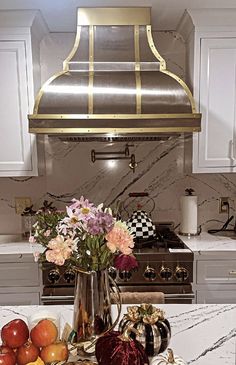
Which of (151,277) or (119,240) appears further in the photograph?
(151,277)

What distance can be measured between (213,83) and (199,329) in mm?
1613

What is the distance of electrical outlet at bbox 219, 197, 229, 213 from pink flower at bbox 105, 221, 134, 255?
185cm

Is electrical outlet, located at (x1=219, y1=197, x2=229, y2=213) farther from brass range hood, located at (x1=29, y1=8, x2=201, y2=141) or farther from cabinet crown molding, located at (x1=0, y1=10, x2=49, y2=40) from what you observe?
cabinet crown molding, located at (x1=0, y1=10, x2=49, y2=40)

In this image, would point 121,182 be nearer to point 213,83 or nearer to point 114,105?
point 114,105

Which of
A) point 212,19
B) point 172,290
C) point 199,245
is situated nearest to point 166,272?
point 172,290

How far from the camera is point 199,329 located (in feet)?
4.03

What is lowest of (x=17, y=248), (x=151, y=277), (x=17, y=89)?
(x=151, y=277)

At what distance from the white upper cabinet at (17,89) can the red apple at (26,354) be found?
150cm

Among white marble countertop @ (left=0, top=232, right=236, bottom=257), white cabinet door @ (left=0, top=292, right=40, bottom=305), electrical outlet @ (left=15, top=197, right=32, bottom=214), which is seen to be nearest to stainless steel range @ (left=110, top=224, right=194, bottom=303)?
white marble countertop @ (left=0, top=232, right=236, bottom=257)

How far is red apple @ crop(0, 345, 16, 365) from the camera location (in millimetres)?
935

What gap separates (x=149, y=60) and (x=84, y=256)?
5.12 feet

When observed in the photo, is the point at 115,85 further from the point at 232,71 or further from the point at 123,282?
the point at 123,282

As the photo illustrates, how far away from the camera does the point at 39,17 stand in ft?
7.49

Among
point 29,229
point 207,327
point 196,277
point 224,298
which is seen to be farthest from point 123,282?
point 207,327
